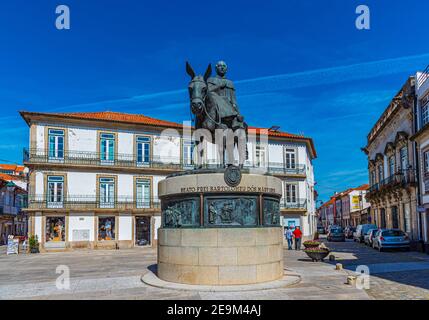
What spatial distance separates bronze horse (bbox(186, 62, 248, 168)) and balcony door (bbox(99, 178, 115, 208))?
2343cm

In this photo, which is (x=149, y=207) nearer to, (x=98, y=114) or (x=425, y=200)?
(x=98, y=114)

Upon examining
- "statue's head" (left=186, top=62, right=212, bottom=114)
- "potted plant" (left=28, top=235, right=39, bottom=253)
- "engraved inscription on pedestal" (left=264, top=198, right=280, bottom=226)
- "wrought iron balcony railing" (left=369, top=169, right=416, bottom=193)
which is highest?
"statue's head" (left=186, top=62, right=212, bottom=114)

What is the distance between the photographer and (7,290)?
33.0 ft

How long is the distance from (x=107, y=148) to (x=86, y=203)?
4640 mm

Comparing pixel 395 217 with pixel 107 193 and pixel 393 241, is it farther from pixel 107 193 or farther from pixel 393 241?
pixel 107 193

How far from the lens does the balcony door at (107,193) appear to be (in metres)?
33.3

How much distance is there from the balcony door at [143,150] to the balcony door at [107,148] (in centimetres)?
201

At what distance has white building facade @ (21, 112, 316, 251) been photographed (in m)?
31.4

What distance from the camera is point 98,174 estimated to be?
33219 millimetres

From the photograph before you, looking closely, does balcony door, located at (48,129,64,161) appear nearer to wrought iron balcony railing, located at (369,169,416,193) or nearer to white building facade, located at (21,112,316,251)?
white building facade, located at (21,112,316,251)

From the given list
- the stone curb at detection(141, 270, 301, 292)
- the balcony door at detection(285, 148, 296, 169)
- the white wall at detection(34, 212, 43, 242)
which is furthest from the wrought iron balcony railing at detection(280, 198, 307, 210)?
the stone curb at detection(141, 270, 301, 292)
